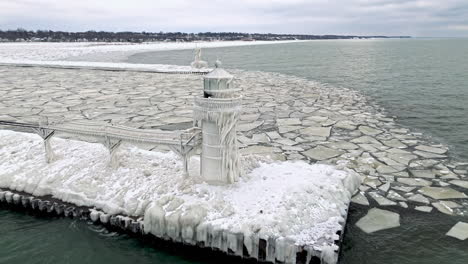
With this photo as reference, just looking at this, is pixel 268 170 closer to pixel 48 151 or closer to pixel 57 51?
pixel 48 151

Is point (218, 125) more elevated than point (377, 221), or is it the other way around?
point (218, 125)

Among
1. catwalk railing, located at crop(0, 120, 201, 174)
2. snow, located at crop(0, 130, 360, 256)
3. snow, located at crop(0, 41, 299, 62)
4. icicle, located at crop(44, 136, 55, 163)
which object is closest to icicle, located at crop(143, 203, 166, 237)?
snow, located at crop(0, 130, 360, 256)

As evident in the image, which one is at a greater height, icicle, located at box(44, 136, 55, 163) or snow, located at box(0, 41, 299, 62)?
snow, located at box(0, 41, 299, 62)

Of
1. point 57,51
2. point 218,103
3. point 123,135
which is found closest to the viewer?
point 218,103

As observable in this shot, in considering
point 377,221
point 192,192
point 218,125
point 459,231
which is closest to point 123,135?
point 192,192

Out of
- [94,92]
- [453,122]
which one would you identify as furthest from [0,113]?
[453,122]

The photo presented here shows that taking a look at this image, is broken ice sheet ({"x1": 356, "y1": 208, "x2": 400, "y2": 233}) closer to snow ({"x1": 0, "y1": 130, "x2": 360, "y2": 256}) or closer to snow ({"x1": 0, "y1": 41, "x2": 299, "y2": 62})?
snow ({"x1": 0, "y1": 130, "x2": 360, "y2": 256})

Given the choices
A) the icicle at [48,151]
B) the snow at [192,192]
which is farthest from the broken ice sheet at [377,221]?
the icicle at [48,151]
